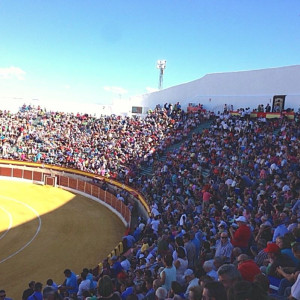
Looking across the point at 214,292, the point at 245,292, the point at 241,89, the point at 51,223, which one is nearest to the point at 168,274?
the point at 214,292

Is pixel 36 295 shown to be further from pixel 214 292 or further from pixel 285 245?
pixel 214 292

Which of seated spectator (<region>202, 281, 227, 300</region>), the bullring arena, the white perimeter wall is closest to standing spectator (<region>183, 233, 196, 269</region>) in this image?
seated spectator (<region>202, 281, 227, 300</region>)

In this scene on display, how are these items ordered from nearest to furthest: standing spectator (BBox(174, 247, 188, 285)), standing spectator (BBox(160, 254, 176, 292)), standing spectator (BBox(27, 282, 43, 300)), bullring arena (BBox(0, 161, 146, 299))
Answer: standing spectator (BBox(160, 254, 176, 292)) < standing spectator (BBox(174, 247, 188, 285)) < standing spectator (BBox(27, 282, 43, 300)) < bullring arena (BBox(0, 161, 146, 299))

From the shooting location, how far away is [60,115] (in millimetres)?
36344

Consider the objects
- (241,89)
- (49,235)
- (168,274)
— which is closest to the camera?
(168,274)

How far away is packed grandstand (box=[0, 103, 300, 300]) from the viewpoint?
441 centimetres

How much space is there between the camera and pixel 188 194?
13258mm

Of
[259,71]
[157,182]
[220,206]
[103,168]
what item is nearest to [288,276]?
[220,206]

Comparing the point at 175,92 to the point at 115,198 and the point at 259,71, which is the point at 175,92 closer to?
the point at 259,71

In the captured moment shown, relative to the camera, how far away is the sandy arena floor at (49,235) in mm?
11828

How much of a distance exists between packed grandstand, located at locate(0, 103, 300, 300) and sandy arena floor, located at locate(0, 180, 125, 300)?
1339 mm

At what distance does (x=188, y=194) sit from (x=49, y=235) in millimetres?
7166

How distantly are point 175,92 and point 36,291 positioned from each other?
101 ft

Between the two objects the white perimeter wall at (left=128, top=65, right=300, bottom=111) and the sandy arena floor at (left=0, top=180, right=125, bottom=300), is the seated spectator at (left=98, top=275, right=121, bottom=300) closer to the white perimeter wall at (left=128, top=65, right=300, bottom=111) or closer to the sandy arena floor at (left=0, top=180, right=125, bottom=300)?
the sandy arena floor at (left=0, top=180, right=125, bottom=300)
